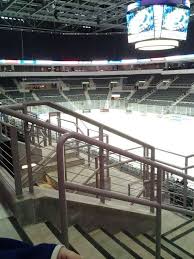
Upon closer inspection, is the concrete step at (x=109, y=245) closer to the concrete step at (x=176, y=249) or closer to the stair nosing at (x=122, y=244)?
the stair nosing at (x=122, y=244)

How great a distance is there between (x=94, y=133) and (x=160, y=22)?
6.19m

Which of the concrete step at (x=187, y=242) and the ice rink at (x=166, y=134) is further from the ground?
the concrete step at (x=187, y=242)

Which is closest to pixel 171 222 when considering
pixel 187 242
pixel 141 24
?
pixel 187 242

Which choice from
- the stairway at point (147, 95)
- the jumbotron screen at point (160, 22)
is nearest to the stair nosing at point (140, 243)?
the jumbotron screen at point (160, 22)

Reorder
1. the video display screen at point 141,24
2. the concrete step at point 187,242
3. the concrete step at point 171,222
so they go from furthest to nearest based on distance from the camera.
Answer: the video display screen at point 141,24 → the concrete step at point 171,222 → the concrete step at point 187,242

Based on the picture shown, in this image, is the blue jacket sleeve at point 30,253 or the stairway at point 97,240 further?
the stairway at point 97,240

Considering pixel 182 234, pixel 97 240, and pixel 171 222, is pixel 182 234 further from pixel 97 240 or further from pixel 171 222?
pixel 97 240

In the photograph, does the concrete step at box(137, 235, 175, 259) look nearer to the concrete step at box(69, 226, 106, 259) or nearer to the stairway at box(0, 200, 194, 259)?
the stairway at box(0, 200, 194, 259)

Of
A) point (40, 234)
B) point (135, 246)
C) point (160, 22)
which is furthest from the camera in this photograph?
point (160, 22)

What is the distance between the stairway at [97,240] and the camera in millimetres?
1952

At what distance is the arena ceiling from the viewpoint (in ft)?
56.6

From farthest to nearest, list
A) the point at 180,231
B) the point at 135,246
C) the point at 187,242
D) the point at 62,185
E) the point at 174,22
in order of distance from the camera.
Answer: the point at 174,22 → the point at 180,231 → the point at 187,242 → the point at 135,246 → the point at 62,185

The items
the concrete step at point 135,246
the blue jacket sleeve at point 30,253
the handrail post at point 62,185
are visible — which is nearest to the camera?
the blue jacket sleeve at point 30,253

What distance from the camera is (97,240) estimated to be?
230cm
